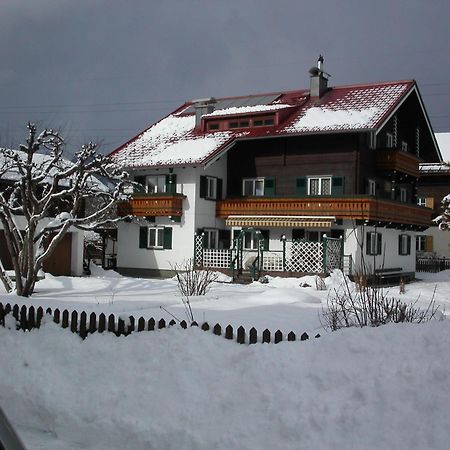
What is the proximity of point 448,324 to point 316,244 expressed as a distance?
65.8 ft

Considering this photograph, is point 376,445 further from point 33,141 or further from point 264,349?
point 33,141

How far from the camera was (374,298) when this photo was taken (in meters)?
9.17

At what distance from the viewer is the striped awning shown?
92.0ft

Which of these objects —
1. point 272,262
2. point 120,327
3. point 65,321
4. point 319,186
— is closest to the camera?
point 120,327

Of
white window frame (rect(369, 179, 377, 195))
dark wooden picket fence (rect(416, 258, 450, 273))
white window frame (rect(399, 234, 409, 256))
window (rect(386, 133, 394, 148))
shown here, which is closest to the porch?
white window frame (rect(369, 179, 377, 195))

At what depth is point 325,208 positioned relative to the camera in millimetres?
28203

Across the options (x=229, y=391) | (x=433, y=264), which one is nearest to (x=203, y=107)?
(x=433, y=264)

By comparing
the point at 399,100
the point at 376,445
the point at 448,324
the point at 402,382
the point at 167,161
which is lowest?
the point at 376,445

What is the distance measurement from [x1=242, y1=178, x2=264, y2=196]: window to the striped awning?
2.21m

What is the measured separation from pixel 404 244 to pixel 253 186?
9466mm

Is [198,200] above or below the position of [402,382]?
above

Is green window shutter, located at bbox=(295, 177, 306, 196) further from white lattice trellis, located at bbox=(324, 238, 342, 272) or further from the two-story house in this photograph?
white lattice trellis, located at bbox=(324, 238, 342, 272)

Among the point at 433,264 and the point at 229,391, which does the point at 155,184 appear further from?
the point at 229,391

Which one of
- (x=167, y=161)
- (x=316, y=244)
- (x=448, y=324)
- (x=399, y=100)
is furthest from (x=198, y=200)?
(x=448, y=324)
